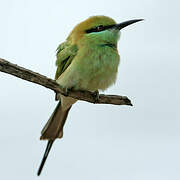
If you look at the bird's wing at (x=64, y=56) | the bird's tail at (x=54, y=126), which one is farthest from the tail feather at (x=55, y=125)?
the bird's wing at (x=64, y=56)

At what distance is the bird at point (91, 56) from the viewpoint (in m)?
2.05

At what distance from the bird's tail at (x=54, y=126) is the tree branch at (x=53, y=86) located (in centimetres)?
27

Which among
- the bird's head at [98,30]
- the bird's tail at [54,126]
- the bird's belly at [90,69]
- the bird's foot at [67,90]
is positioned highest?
the bird's head at [98,30]

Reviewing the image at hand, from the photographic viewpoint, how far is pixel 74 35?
214cm

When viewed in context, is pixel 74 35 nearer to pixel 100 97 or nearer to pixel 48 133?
pixel 100 97

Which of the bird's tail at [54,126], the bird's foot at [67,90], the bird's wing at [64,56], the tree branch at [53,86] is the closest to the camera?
the tree branch at [53,86]

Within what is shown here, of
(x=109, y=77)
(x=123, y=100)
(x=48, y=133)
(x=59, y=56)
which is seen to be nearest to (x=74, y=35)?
(x=59, y=56)

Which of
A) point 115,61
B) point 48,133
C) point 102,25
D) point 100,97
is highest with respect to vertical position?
point 102,25

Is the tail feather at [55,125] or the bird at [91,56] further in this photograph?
the tail feather at [55,125]

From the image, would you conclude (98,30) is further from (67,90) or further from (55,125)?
(55,125)

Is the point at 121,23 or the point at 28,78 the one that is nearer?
the point at 28,78

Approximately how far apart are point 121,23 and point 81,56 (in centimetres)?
28

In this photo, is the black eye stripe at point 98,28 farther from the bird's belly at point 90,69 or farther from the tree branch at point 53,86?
the tree branch at point 53,86

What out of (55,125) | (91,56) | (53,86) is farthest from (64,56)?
(55,125)
